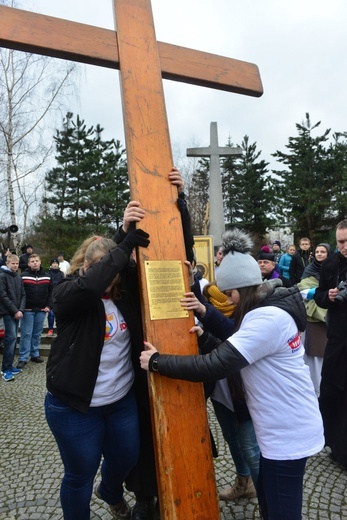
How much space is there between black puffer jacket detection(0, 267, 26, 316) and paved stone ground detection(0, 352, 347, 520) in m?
2.10

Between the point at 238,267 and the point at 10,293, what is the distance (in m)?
5.58

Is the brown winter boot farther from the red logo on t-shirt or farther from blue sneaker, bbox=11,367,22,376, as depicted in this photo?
blue sneaker, bbox=11,367,22,376

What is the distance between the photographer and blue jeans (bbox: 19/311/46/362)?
22.7 ft

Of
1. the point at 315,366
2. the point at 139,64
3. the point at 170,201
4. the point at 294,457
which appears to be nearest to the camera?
the point at 294,457

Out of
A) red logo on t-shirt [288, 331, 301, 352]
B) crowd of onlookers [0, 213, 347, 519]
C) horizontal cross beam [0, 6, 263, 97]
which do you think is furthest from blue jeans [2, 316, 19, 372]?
red logo on t-shirt [288, 331, 301, 352]

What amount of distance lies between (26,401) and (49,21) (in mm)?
4667

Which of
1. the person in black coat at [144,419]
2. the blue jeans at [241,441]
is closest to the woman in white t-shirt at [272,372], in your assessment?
the person in black coat at [144,419]

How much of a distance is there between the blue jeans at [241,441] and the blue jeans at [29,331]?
5175 mm

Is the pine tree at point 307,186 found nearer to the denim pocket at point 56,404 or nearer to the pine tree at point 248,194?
the pine tree at point 248,194

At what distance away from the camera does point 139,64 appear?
2.28 meters

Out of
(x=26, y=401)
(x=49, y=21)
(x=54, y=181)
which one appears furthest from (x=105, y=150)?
(x=49, y=21)

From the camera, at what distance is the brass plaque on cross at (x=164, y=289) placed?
1905 millimetres

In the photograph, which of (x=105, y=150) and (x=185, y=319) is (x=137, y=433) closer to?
(x=185, y=319)

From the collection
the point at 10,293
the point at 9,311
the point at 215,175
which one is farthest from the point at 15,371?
Result: the point at 215,175
